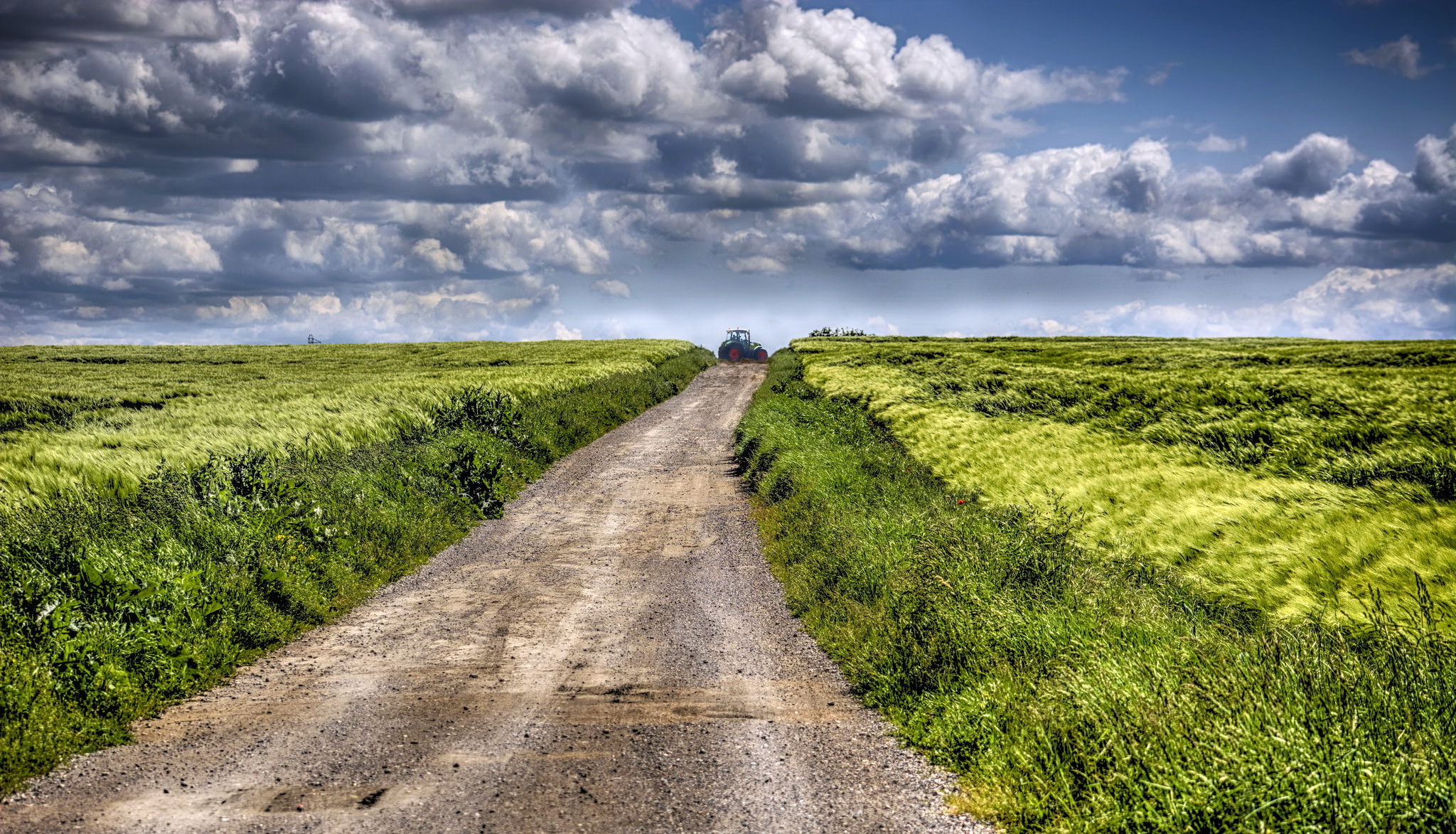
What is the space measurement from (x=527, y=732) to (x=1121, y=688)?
162 inches

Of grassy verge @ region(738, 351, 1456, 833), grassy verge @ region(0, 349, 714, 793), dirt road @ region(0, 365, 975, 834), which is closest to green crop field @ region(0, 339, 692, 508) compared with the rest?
grassy verge @ region(0, 349, 714, 793)

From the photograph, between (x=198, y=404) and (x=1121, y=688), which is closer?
(x=1121, y=688)

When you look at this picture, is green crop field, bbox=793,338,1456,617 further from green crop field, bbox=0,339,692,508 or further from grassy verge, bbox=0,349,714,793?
green crop field, bbox=0,339,692,508

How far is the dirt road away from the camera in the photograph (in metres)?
5.17

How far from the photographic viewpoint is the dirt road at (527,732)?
517cm

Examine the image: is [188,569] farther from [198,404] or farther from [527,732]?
[198,404]

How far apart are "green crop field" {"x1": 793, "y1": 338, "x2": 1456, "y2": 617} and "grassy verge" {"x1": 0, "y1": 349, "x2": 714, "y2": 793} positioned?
8879 millimetres

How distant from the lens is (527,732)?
20.9 ft

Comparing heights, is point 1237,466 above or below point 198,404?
below

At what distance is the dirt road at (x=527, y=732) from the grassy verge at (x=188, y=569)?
353 mm

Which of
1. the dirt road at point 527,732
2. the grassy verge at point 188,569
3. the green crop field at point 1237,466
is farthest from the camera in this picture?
the green crop field at point 1237,466

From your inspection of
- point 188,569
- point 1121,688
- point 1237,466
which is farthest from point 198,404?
point 1121,688

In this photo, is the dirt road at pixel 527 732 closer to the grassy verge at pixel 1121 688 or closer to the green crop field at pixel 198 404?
the grassy verge at pixel 1121 688

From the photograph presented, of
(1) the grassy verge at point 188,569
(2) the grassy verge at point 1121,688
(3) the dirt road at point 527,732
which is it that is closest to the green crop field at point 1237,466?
(2) the grassy verge at point 1121,688
